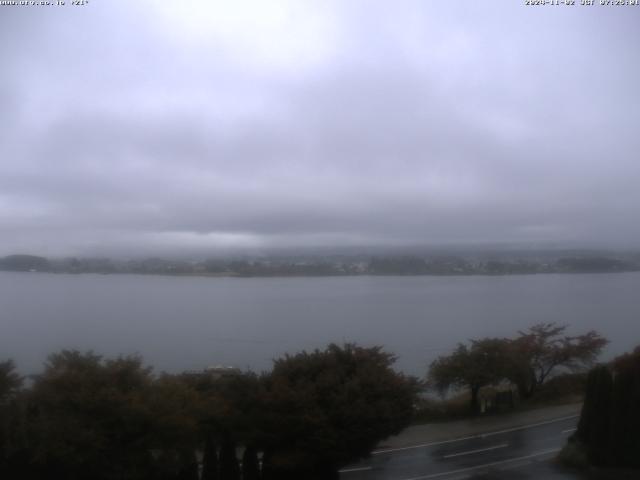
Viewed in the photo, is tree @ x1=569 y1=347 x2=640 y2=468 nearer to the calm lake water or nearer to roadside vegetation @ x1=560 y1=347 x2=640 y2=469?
roadside vegetation @ x1=560 y1=347 x2=640 y2=469

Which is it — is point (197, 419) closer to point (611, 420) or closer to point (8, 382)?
point (8, 382)

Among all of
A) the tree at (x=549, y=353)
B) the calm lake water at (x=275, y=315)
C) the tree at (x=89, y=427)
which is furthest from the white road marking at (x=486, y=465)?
the calm lake water at (x=275, y=315)

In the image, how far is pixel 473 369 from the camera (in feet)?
70.4

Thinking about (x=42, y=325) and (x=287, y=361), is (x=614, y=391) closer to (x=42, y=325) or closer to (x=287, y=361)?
(x=287, y=361)

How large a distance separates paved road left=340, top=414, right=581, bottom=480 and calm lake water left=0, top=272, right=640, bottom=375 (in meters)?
8.89

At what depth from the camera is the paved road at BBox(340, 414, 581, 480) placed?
1341cm

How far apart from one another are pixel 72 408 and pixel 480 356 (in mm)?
14823

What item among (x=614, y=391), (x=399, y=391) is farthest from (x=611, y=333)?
(x=399, y=391)

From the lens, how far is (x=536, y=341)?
25906 mm

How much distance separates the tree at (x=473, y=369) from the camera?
21469mm

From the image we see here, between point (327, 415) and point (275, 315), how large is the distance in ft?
102

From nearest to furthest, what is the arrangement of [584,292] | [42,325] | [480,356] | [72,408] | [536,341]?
1. [72,408]
2. [480,356]
3. [536,341]
4. [42,325]
5. [584,292]

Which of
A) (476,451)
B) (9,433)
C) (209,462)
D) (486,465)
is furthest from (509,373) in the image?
(9,433)

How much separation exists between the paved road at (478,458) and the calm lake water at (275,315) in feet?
29.2
